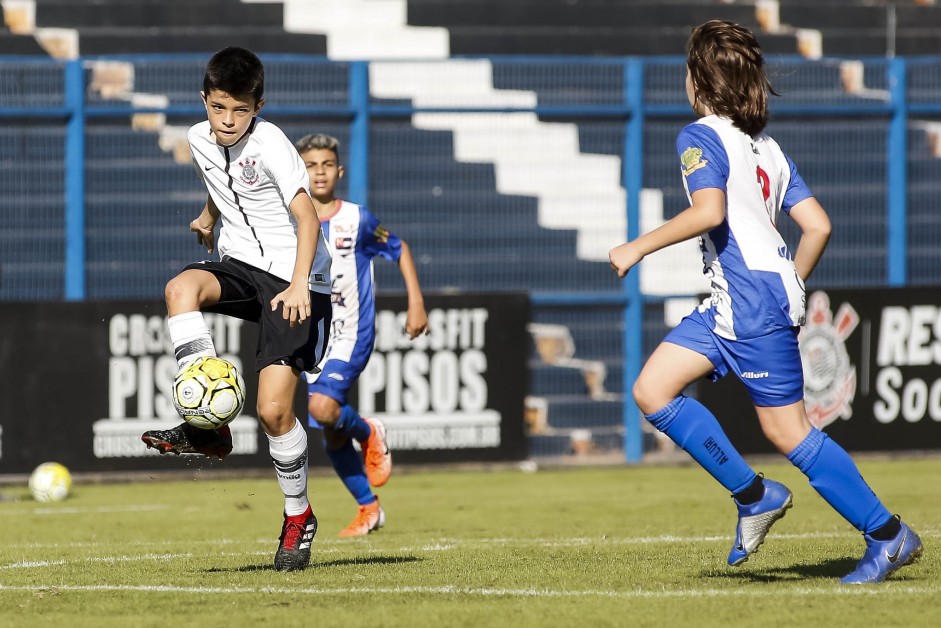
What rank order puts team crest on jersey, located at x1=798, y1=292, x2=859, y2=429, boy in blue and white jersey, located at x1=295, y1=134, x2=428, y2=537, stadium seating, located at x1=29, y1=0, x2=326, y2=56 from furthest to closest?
1. stadium seating, located at x1=29, y1=0, x2=326, y2=56
2. team crest on jersey, located at x1=798, y1=292, x2=859, y2=429
3. boy in blue and white jersey, located at x1=295, y1=134, x2=428, y2=537

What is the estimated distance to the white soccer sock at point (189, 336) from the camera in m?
5.52

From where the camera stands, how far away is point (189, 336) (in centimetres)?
555

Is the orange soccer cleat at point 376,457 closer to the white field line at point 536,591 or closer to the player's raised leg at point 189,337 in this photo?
the player's raised leg at point 189,337

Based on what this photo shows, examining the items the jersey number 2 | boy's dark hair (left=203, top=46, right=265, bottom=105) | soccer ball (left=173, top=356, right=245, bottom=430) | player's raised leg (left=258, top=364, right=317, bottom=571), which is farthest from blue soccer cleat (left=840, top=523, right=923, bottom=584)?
boy's dark hair (left=203, top=46, right=265, bottom=105)

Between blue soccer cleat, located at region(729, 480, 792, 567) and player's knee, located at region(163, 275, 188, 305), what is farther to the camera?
player's knee, located at region(163, 275, 188, 305)

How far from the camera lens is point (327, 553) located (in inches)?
261

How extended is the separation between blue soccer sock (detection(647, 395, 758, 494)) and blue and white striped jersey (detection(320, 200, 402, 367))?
11.1 feet

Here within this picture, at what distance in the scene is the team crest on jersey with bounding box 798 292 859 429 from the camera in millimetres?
11594

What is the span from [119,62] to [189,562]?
654 cm

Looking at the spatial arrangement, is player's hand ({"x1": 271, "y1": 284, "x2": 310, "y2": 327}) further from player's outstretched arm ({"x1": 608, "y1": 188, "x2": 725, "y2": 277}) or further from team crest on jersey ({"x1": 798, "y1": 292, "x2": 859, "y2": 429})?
team crest on jersey ({"x1": 798, "y1": 292, "x2": 859, "y2": 429})

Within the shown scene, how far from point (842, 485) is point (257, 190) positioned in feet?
7.84

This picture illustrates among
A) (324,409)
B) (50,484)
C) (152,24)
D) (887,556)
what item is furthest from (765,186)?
(152,24)

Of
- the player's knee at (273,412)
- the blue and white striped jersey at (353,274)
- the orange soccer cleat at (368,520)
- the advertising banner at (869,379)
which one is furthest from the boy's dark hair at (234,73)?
the advertising banner at (869,379)

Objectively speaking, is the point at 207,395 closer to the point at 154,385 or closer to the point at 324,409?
the point at 324,409
